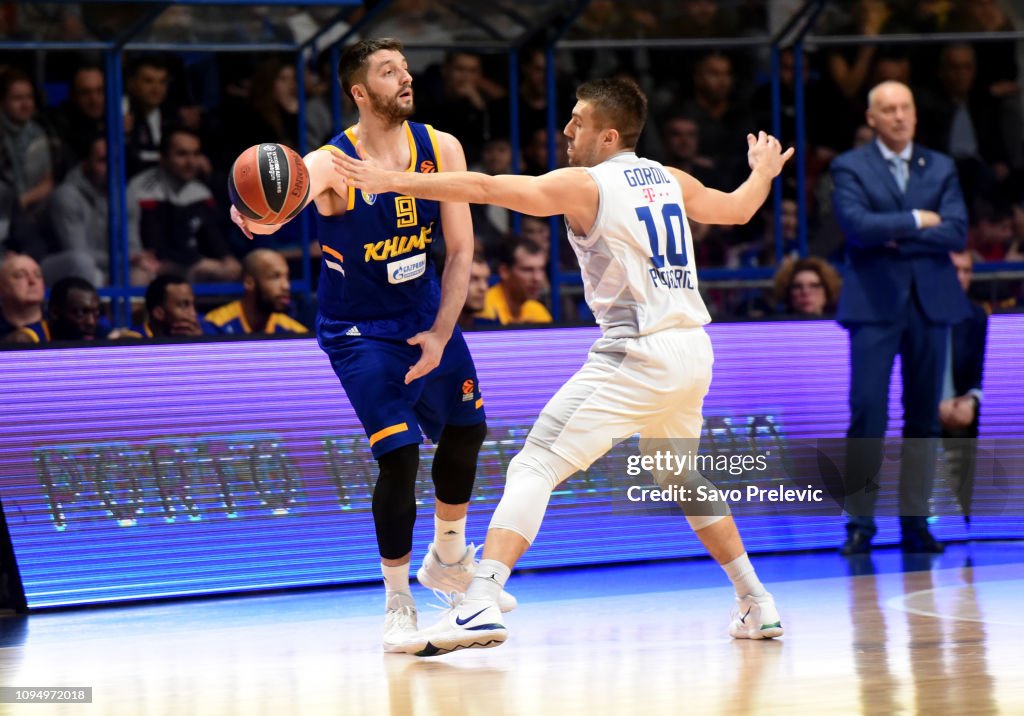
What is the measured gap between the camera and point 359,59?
18.9ft

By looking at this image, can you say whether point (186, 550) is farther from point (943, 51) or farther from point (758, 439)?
point (943, 51)

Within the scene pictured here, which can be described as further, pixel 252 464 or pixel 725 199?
pixel 252 464

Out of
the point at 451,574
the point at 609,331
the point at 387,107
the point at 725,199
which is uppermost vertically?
the point at 387,107

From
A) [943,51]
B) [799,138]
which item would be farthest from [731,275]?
[943,51]

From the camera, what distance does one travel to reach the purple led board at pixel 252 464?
22.5ft

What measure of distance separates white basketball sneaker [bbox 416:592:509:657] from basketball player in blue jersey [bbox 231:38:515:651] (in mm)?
427

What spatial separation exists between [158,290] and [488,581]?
373 cm

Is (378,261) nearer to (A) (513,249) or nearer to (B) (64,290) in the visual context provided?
(B) (64,290)

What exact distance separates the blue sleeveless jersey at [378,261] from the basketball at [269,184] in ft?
0.88

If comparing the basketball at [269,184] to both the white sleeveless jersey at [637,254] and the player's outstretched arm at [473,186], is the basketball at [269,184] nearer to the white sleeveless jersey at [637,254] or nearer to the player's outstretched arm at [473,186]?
the player's outstretched arm at [473,186]

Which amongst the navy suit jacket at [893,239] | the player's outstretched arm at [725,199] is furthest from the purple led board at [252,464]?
the player's outstretched arm at [725,199]

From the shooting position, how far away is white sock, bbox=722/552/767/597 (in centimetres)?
554

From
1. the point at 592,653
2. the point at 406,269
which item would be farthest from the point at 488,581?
the point at 406,269

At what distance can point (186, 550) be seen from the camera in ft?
23.1
